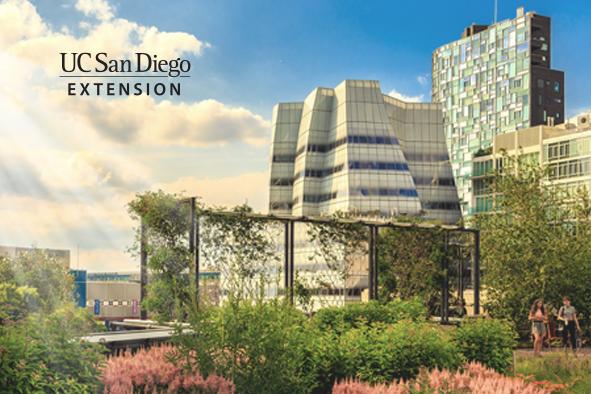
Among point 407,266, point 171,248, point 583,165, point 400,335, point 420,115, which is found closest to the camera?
point 400,335

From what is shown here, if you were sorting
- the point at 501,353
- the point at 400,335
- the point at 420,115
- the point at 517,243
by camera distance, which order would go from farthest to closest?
1. the point at 420,115
2. the point at 517,243
3. the point at 501,353
4. the point at 400,335

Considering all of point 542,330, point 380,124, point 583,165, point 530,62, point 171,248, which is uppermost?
point 530,62

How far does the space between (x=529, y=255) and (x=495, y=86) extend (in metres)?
112

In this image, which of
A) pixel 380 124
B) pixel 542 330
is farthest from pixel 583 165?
pixel 542 330

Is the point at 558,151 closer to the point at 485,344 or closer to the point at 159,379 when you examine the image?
the point at 485,344

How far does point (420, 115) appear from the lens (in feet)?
330

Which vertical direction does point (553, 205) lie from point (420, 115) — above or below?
below

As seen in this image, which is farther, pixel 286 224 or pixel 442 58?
pixel 442 58

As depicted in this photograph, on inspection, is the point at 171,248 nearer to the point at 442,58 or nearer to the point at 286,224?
the point at 286,224

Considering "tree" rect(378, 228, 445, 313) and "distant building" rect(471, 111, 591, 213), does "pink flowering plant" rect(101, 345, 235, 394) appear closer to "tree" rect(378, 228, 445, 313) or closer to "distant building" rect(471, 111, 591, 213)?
"tree" rect(378, 228, 445, 313)

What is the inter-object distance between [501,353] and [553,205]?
1256cm

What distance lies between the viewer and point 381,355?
8.52m

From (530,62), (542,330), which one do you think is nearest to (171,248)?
(542,330)

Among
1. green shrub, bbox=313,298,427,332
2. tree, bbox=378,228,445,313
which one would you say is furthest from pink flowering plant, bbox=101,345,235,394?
tree, bbox=378,228,445,313
